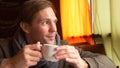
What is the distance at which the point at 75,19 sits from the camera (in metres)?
2.69

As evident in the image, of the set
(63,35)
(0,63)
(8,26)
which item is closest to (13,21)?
(8,26)

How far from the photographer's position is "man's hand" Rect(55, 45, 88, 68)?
1276mm

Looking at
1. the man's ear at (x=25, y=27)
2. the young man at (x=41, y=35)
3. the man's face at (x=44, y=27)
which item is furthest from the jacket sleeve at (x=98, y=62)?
the man's ear at (x=25, y=27)

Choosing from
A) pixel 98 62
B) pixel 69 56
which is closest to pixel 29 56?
pixel 69 56

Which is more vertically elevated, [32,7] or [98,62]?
[32,7]

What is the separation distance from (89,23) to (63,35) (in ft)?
0.93

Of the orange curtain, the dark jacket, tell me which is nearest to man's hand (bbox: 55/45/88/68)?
the dark jacket

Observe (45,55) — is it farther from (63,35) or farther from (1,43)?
(63,35)

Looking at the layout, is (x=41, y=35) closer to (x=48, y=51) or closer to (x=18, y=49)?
(x=18, y=49)

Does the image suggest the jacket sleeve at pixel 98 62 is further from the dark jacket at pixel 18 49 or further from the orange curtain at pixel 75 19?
the orange curtain at pixel 75 19

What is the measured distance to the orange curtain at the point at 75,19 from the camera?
2.67m

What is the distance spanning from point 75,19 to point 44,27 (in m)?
1.22

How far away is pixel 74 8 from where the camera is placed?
2.68 metres

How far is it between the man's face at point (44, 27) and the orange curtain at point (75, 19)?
1126mm
